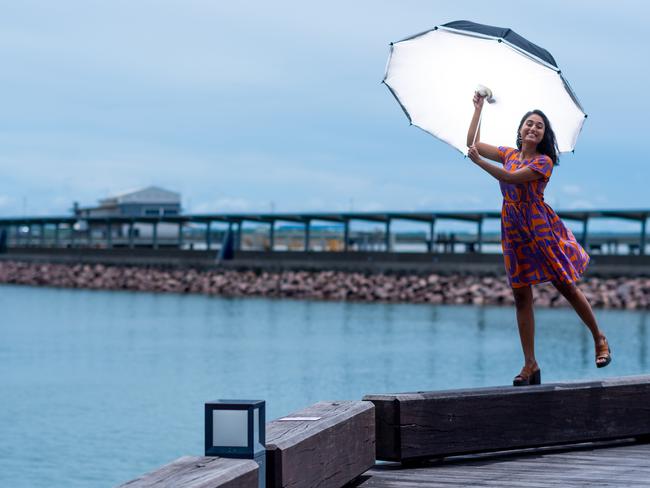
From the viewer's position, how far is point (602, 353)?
307 inches

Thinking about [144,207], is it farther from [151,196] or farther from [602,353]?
[602,353]

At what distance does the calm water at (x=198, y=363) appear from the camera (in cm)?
1873

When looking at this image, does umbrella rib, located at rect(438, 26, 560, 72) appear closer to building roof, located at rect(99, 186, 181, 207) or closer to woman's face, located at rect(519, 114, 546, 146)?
woman's face, located at rect(519, 114, 546, 146)

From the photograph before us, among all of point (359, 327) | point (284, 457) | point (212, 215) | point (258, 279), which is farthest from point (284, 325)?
point (284, 457)

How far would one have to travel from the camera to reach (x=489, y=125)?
8047 millimetres

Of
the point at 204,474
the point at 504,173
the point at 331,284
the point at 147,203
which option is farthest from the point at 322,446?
the point at 147,203

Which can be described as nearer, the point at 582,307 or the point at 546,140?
the point at 546,140

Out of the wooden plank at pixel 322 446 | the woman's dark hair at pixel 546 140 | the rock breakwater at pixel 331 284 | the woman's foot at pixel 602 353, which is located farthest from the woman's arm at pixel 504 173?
the rock breakwater at pixel 331 284

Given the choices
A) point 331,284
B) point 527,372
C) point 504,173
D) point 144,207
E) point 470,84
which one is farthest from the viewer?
point 144,207

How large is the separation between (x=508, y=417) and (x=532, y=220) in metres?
1.36

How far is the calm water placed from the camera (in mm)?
18734

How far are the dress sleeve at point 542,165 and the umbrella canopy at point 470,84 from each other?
1.56ft

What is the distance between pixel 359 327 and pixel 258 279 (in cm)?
2734

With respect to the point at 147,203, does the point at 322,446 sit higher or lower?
lower
